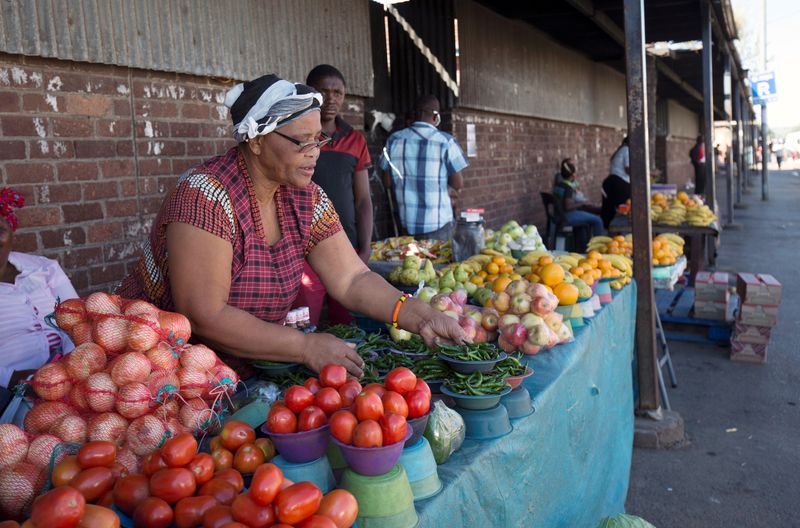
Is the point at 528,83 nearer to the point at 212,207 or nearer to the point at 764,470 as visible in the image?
the point at 764,470

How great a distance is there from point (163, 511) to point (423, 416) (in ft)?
2.27

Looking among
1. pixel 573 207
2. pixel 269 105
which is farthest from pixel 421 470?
pixel 573 207

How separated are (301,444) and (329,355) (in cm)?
62

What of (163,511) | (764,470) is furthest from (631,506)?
(163,511)

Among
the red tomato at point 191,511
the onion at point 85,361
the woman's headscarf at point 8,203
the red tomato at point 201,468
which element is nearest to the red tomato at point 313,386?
the red tomato at point 201,468

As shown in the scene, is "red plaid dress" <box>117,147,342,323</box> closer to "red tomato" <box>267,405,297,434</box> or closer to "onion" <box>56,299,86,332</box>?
"onion" <box>56,299,86,332</box>

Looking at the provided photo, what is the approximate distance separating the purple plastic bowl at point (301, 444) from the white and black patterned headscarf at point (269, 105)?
1112 mm

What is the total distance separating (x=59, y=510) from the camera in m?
1.20

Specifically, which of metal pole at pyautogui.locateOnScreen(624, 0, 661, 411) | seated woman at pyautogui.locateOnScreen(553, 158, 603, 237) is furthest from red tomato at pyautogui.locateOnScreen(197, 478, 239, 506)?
seated woman at pyautogui.locateOnScreen(553, 158, 603, 237)

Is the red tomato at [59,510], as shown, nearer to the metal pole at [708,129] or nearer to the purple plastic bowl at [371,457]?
the purple plastic bowl at [371,457]

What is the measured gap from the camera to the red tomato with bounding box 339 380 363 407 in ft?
5.72

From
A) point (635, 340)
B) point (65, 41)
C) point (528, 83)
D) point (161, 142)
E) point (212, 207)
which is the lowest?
point (635, 340)

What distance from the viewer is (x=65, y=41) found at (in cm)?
357

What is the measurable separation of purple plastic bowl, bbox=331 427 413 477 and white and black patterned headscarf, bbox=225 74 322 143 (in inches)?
46.2
